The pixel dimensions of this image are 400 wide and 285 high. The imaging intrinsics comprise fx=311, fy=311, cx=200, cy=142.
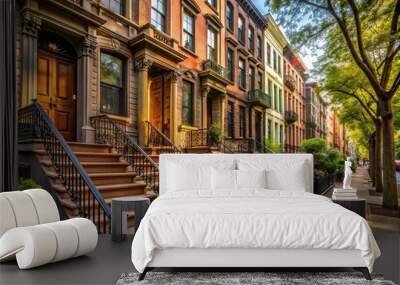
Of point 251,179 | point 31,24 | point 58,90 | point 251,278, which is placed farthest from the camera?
point 58,90

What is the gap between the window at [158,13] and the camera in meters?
6.51

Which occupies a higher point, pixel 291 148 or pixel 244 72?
pixel 244 72

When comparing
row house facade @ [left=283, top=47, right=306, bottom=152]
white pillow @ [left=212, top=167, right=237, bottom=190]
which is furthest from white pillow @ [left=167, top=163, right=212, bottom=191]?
row house facade @ [left=283, top=47, right=306, bottom=152]

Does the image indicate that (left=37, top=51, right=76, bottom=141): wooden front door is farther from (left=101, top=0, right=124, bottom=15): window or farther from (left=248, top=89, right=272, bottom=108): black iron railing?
(left=248, top=89, right=272, bottom=108): black iron railing

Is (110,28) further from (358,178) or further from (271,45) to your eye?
(358,178)

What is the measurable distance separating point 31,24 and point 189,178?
3.43 m

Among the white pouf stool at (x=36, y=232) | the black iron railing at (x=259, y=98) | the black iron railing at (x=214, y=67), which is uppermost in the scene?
the black iron railing at (x=214, y=67)

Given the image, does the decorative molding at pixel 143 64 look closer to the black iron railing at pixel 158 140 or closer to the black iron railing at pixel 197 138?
the black iron railing at pixel 158 140

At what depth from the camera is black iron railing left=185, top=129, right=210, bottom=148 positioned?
20.9 feet

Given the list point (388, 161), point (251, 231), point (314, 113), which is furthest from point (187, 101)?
point (251, 231)

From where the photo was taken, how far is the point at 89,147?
551 cm

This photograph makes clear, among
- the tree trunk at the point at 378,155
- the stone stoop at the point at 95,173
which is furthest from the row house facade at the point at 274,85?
the stone stoop at the point at 95,173

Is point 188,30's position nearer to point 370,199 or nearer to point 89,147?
point 89,147

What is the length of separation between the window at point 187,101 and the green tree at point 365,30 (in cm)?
231
